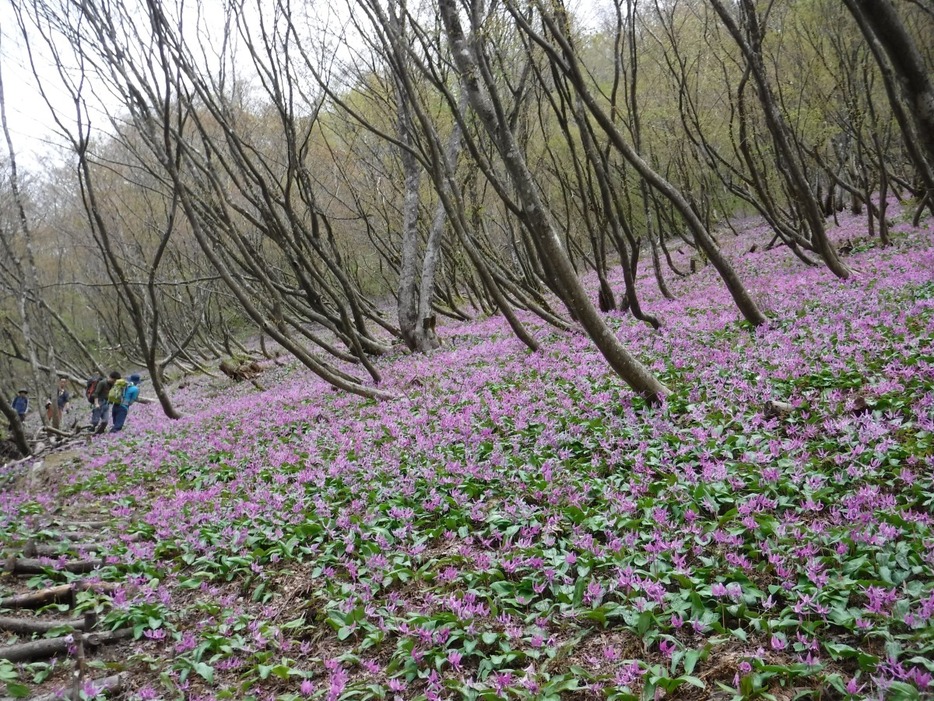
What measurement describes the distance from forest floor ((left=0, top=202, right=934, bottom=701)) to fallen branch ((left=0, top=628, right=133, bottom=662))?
0.11 ft

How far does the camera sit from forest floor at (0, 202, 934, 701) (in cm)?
330

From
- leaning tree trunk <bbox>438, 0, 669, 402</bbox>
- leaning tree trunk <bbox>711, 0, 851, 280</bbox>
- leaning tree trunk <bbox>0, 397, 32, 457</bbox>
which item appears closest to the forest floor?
leaning tree trunk <bbox>438, 0, 669, 402</bbox>

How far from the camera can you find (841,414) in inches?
215

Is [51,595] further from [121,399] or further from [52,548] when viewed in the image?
[121,399]

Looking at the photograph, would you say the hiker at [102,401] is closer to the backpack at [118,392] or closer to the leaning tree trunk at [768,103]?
the backpack at [118,392]

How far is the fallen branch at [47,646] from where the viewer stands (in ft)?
14.0

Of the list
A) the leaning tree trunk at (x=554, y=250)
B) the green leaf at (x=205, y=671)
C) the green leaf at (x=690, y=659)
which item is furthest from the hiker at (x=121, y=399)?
the green leaf at (x=690, y=659)

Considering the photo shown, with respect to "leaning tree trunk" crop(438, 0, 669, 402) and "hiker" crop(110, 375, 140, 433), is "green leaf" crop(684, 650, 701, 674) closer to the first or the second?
"leaning tree trunk" crop(438, 0, 669, 402)

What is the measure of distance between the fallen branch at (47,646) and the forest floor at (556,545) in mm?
35

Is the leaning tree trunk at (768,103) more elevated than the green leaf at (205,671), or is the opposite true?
the leaning tree trunk at (768,103)

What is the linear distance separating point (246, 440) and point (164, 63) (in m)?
6.60

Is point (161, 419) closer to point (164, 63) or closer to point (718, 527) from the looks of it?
point (164, 63)

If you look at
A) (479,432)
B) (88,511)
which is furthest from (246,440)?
(479,432)

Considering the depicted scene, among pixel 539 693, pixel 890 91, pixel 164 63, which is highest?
Answer: pixel 164 63
